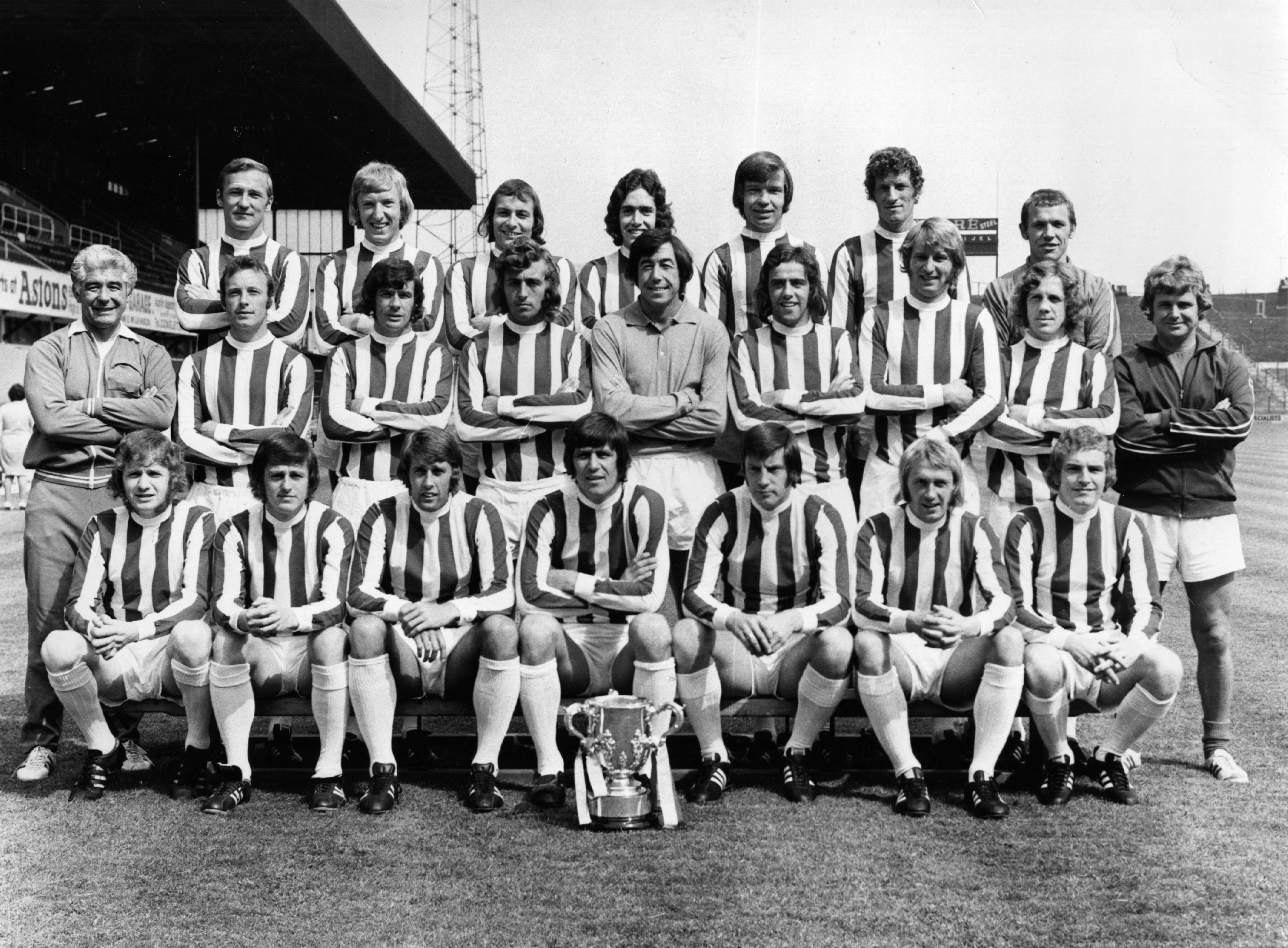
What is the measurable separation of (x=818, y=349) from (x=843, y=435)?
0.31 metres

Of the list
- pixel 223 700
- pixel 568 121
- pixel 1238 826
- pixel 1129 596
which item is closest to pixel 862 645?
pixel 1129 596

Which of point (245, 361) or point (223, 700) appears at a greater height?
point (245, 361)

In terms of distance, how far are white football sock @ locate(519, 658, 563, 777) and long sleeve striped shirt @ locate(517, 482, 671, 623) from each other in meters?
0.23

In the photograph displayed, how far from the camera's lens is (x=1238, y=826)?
333 cm

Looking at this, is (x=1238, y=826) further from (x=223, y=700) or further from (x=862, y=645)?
(x=223, y=700)

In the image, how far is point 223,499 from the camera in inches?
161

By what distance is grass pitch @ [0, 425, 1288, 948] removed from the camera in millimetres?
2617

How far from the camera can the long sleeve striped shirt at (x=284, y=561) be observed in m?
3.76

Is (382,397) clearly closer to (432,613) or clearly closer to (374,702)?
(432,613)

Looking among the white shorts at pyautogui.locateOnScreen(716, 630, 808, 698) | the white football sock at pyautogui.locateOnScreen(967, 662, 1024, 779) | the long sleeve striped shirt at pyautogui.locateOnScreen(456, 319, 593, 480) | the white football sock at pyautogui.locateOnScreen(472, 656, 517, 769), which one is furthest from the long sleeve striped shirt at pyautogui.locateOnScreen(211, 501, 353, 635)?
the white football sock at pyautogui.locateOnScreen(967, 662, 1024, 779)

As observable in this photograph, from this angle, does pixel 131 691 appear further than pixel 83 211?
No

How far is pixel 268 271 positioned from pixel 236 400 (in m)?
0.58

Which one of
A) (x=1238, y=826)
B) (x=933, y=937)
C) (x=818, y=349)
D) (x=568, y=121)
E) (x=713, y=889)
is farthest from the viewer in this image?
(x=568, y=121)

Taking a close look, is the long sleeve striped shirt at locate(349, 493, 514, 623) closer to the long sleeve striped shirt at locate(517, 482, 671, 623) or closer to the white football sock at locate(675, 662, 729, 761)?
the long sleeve striped shirt at locate(517, 482, 671, 623)
